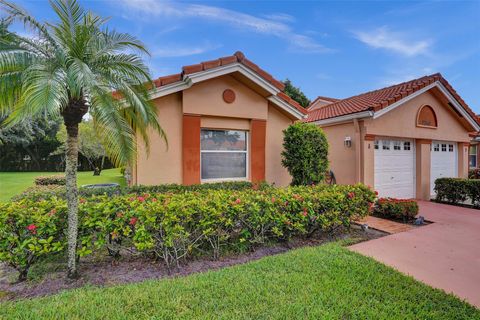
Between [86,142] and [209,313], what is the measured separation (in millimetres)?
23463

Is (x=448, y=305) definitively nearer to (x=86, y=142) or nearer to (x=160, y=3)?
(x=160, y=3)

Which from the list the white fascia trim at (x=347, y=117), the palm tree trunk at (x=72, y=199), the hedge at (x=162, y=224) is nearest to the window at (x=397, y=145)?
the white fascia trim at (x=347, y=117)

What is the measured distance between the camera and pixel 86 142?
2153cm

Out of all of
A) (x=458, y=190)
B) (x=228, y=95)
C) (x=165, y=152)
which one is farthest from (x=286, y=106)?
(x=458, y=190)

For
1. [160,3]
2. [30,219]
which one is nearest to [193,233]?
[30,219]

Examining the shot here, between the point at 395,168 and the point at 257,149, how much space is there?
739 cm

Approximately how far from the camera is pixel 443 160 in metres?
13.2

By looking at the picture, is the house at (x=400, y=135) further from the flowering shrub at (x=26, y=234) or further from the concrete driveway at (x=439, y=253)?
→ the flowering shrub at (x=26, y=234)

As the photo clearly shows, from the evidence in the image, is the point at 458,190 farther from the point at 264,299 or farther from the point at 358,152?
the point at 264,299

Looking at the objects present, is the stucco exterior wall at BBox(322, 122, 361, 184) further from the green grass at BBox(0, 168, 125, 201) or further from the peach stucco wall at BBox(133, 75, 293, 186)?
the green grass at BBox(0, 168, 125, 201)

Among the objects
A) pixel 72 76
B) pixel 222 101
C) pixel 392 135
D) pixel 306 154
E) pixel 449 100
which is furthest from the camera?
pixel 449 100

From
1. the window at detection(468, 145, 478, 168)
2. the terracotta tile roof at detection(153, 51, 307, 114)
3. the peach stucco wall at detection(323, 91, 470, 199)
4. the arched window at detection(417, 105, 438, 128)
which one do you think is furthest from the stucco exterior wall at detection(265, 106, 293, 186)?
the window at detection(468, 145, 478, 168)

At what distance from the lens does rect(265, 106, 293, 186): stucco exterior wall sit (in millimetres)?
9328

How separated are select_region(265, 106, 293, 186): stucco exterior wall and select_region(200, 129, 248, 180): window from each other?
3.22 feet
